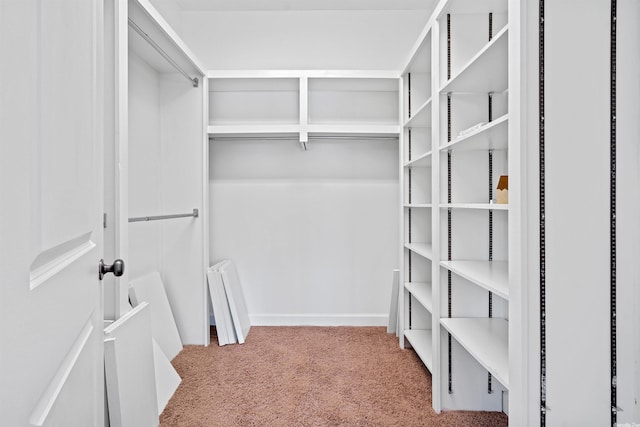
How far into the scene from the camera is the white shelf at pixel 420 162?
2.27 meters

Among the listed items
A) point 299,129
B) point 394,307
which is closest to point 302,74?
point 299,129

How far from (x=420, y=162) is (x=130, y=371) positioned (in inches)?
77.3

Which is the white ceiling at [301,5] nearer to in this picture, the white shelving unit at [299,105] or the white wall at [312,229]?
the white shelving unit at [299,105]

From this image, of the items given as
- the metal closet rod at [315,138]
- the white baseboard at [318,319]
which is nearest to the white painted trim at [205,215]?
the metal closet rod at [315,138]

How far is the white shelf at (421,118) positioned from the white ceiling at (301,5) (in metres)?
1.13

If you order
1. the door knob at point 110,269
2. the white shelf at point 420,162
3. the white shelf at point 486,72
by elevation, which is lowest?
the door knob at point 110,269

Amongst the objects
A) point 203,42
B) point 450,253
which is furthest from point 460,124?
point 203,42

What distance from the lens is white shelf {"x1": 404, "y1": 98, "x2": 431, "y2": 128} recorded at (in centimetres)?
230

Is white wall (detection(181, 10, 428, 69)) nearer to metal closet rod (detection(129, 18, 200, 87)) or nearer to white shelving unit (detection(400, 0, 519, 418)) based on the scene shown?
metal closet rod (detection(129, 18, 200, 87))

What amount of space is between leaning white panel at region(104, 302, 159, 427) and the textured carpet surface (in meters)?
0.28

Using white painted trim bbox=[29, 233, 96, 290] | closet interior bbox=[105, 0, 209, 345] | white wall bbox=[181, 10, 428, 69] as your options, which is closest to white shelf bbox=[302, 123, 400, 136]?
white wall bbox=[181, 10, 428, 69]

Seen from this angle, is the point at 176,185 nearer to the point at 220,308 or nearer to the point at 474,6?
the point at 220,308

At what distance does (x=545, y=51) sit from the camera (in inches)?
45.2

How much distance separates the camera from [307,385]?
87.3 inches
